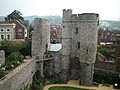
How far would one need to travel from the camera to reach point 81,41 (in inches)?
1062

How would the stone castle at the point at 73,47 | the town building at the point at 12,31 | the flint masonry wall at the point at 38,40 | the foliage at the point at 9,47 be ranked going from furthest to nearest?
the town building at the point at 12,31 → the foliage at the point at 9,47 → the flint masonry wall at the point at 38,40 → the stone castle at the point at 73,47

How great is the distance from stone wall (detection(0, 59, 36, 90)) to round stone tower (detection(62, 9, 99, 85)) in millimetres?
6781

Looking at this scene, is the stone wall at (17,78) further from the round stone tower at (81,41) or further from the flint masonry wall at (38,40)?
the round stone tower at (81,41)

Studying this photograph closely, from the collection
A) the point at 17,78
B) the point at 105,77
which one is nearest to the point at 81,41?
the point at 105,77

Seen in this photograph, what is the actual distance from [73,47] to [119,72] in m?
7.09

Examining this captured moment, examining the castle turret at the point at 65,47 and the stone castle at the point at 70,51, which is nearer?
the stone castle at the point at 70,51

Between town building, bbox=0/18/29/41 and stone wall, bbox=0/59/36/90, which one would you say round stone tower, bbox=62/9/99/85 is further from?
town building, bbox=0/18/29/41

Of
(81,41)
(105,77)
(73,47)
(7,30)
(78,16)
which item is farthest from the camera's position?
(7,30)

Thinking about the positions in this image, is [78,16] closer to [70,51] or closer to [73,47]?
[73,47]

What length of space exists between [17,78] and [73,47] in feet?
40.7

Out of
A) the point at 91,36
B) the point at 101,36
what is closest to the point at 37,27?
the point at 91,36

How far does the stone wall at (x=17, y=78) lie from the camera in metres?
15.7

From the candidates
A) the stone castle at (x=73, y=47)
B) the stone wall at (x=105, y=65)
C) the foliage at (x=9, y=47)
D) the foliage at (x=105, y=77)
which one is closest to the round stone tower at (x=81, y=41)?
the stone castle at (x=73, y=47)

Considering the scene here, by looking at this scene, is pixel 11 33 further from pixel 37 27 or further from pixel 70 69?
pixel 70 69
